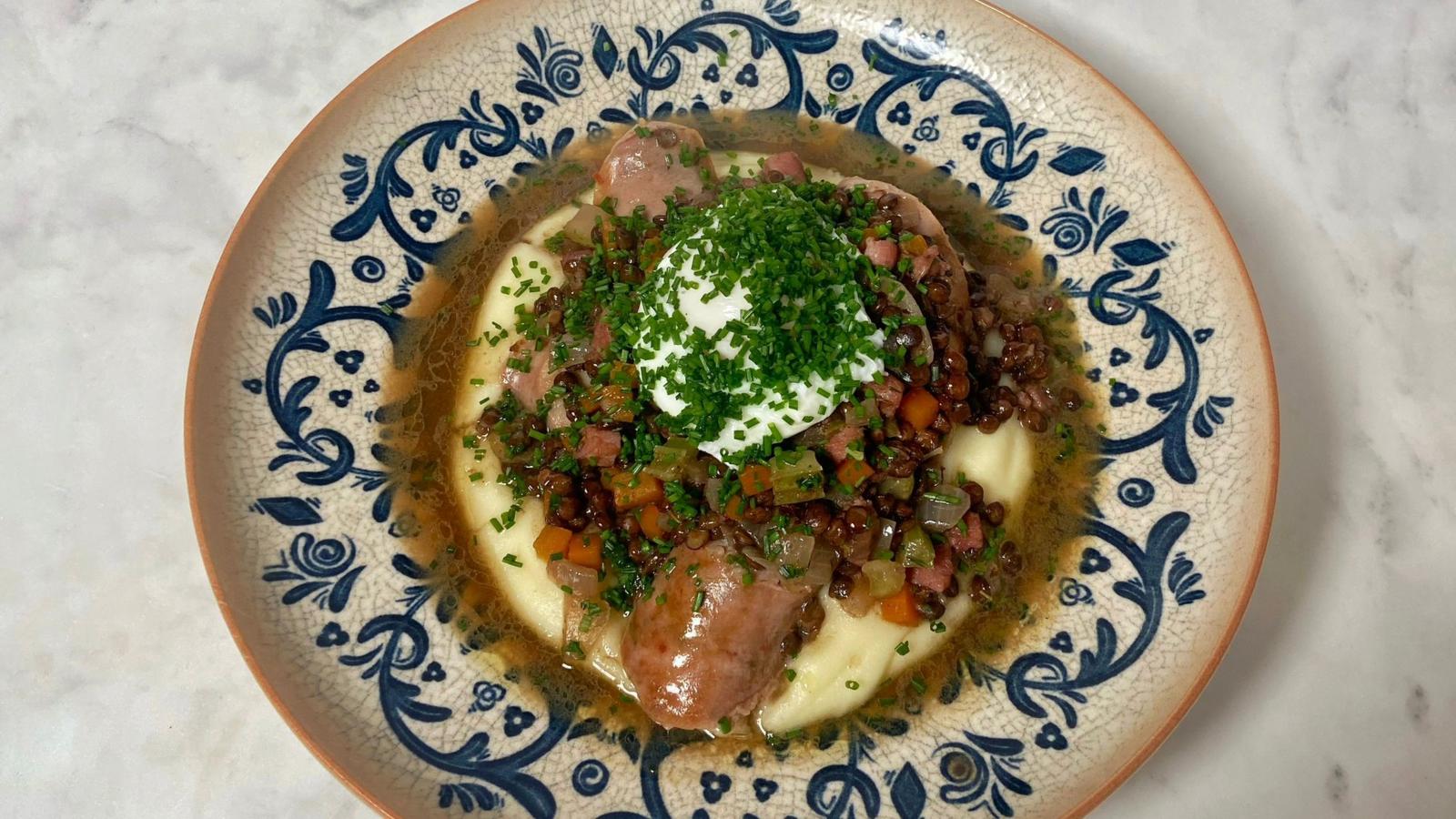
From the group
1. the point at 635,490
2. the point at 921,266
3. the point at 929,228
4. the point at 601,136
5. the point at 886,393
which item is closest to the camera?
the point at 886,393

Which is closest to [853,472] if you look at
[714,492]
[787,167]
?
[714,492]

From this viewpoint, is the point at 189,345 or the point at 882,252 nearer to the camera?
the point at 882,252

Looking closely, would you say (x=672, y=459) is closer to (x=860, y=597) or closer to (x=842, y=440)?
(x=842, y=440)

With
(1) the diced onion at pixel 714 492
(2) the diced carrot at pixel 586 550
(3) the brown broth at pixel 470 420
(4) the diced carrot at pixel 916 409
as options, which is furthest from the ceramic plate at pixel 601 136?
(1) the diced onion at pixel 714 492

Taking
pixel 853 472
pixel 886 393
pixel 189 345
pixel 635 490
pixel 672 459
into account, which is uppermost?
pixel 886 393

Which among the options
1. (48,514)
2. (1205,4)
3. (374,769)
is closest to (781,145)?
(1205,4)

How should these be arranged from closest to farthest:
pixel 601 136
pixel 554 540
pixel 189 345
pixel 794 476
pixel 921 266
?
pixel 794 476
pixel 554 540
pixel 921 266
pixel 189 345
pixel 601 136

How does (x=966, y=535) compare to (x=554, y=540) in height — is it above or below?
above
